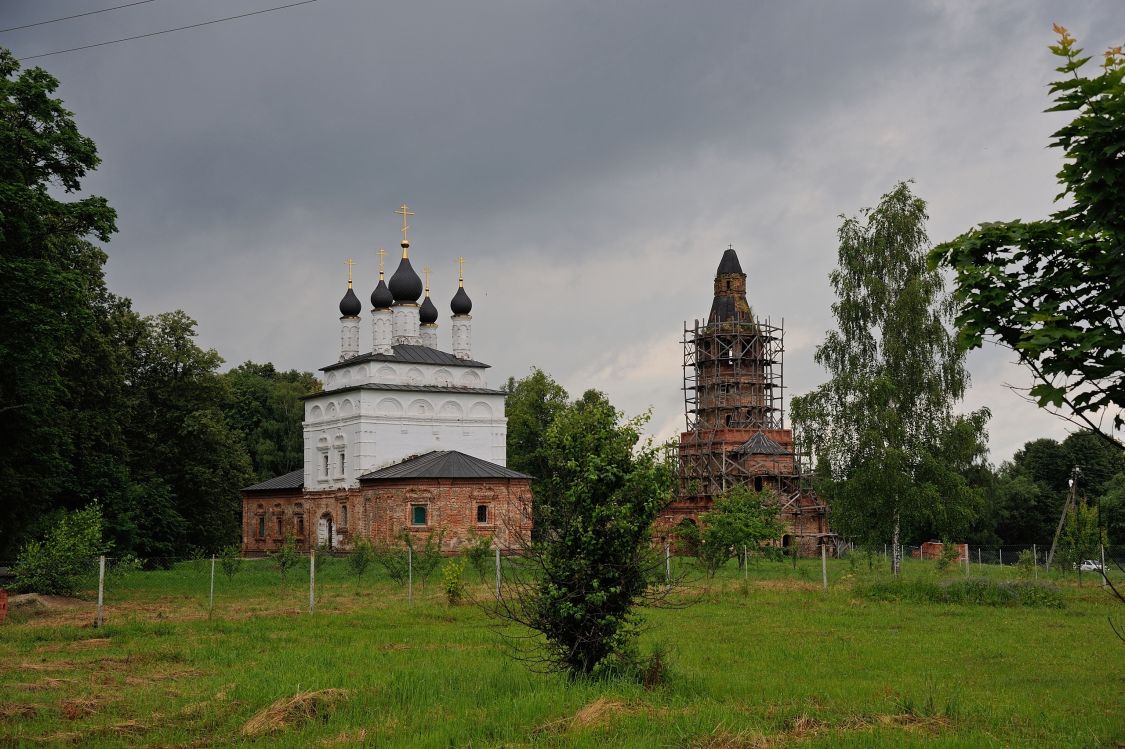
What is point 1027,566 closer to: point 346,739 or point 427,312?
point 346,739

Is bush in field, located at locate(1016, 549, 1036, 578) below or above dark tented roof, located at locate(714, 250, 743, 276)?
below

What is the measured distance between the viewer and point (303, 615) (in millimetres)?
20906

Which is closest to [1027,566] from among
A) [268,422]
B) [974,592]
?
[974,592]

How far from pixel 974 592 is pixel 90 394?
26.3 m

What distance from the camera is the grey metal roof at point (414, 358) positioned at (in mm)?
48219

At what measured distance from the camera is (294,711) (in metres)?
10.6

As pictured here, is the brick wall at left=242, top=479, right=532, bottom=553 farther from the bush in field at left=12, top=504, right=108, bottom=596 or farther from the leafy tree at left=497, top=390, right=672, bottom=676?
the leafy tree at left=497, top=390, right=672, bottom=676


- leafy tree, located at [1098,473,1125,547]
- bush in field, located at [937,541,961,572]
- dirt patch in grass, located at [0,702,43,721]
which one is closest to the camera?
dirt patch in grass, located at [0,702,43,721]

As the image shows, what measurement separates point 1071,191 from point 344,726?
299 inches

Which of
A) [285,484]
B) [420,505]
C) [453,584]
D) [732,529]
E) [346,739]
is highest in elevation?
[285,484]

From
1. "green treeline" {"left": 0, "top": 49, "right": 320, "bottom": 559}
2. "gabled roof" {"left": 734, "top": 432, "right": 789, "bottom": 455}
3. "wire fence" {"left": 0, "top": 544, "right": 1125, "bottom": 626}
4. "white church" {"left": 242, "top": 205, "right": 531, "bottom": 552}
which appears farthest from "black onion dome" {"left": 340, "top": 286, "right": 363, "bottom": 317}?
"gabled roof" {"left": 734, "top": 432, "right": 789, "bottom": 455}

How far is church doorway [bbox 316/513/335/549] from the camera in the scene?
4752cm

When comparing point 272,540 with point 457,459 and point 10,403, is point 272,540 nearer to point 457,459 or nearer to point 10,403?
point 457,459

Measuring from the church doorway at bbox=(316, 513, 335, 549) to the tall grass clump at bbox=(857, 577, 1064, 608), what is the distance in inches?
1142
